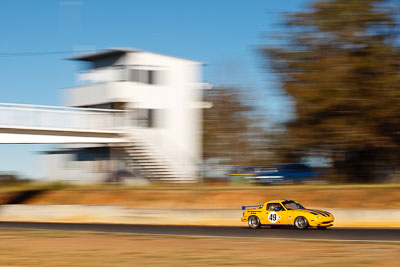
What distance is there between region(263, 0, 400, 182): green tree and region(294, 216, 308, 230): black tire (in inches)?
623

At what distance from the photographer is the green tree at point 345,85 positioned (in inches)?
1492

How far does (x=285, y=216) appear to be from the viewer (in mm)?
23609

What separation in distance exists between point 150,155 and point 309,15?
13.9 metres

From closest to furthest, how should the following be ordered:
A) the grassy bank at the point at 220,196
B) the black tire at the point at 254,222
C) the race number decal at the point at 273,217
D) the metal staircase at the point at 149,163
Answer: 1. the race number decal at the point at 273,217
2. the black tire at the point at 254,222
3. the grassy bank at the point at 220,196
4. the metal staircase at the point at 149,163

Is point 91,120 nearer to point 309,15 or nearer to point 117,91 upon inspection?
point 117,91

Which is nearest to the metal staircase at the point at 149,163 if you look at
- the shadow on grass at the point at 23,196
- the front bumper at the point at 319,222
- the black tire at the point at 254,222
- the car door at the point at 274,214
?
the shadow on grass at the point at 23,196

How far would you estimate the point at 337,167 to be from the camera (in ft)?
137

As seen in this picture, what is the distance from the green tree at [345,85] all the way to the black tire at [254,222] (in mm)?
15013

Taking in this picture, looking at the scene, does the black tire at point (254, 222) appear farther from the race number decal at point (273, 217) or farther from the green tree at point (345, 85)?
the green tree at point (345, 85)

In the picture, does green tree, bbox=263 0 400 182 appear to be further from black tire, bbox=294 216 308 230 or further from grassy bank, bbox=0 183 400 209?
black tire, bbox=294 216 308 230

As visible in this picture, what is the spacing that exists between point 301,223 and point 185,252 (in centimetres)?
788

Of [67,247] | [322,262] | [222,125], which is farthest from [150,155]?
[222,125]

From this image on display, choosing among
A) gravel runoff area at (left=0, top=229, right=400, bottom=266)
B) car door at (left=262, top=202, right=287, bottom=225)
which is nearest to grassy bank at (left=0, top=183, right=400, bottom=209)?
car door at (left=262, top=202, right=287, bottom=225)

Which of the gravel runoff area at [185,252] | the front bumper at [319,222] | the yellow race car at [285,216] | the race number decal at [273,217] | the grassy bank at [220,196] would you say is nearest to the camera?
the gravel runoff area at [185,252]
